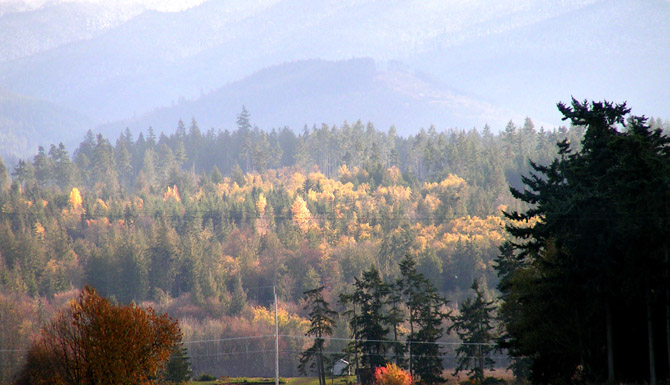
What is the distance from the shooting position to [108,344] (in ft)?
150

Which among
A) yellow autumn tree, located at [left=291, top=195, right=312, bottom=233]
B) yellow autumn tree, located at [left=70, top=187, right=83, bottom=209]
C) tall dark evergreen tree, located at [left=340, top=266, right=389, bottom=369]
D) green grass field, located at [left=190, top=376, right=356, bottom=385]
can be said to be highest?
yellow autumn tree, located at [left=70, top=187, right=83, bottom=209]

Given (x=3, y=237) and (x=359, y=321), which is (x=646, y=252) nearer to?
(x=359, y=321)

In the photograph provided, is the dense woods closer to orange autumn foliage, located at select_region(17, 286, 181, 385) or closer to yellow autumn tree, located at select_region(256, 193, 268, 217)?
yellow autumn tree, located at select_region(256, 193, 268, 217)

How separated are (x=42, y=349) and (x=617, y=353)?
39.8 meters

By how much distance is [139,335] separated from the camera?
4731 cm

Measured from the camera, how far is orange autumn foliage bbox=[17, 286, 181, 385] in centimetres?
4528

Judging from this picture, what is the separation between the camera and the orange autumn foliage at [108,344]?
4528 cm

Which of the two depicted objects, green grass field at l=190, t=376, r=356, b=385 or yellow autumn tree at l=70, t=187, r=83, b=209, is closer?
green grass field at l=190, t=376, r=356, b=385

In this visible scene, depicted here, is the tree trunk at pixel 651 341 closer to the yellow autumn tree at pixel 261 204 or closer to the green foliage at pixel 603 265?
the green foliage at pixel 603 265

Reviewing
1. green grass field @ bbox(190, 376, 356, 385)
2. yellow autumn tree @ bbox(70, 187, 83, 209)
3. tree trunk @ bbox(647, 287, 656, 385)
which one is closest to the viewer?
tree trunk @ bbox(647, 287, 656, 385)

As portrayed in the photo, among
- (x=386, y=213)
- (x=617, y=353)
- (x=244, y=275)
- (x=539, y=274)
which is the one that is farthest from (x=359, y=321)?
(x=386, y=213)

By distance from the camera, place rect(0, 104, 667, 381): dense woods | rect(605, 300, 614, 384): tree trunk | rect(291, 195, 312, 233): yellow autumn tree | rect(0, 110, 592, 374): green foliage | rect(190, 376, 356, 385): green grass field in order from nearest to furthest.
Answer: rect(605, 300, 614, 384): tree trunk < rect(190, 376, 356, 385): green grass field < rect(0, 104, 667, 381): dense woods < rect(0, 110, 592, 374): green foliage < rect(291, 195, 312, 233): yellow autumn tree

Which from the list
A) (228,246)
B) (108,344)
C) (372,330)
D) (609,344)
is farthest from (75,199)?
(609,344)

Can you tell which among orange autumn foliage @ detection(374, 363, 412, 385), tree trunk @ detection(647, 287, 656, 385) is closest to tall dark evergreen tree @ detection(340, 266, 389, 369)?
orange autumn foliage @ detection(374, 363, 412, 385)
